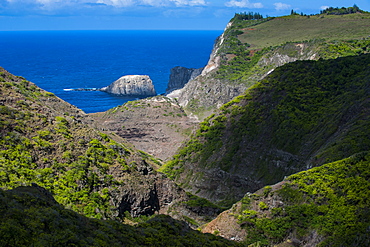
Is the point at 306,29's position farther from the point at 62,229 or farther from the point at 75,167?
the point at 62,229

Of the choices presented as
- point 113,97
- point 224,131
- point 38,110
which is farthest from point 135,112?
point 38,110

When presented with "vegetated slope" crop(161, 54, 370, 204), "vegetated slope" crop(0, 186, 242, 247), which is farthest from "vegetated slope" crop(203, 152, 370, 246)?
"vegetated slope" crop(0, 186, 242, 247)

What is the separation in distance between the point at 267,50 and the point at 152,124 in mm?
41785

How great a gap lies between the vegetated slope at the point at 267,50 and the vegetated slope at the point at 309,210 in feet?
182

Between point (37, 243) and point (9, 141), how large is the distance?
18881 millimetres

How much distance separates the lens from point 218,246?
31.7 m

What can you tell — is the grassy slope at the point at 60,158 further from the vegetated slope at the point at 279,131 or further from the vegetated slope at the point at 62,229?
the vegetated slope at the point at 279,131

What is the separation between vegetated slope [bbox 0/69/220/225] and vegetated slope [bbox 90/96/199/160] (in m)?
45.8

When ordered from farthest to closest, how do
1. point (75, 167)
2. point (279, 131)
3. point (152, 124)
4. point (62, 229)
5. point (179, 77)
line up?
point (179, 77) → point (152, 124) → point (279, 131) → point (75, 167) → point (62, 229)

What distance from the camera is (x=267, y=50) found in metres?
126

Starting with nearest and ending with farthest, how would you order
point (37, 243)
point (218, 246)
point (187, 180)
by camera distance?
point (37, 243), point (218, 246), point (187, 180)

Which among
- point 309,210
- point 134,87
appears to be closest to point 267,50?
point 134,87

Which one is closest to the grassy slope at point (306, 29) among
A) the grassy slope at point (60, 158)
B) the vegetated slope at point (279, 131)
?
the vegetated slope at point (279, 131)

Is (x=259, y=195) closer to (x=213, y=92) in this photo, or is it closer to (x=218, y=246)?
(x=218, y=246)
